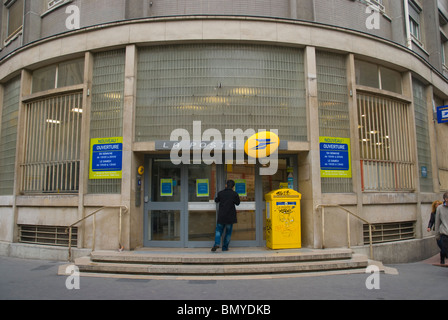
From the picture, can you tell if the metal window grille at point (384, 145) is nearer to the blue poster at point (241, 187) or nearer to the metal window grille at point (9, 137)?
the blue poster at point (241, 187)

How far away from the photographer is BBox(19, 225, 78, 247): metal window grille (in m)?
8.84

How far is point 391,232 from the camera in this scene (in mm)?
9422

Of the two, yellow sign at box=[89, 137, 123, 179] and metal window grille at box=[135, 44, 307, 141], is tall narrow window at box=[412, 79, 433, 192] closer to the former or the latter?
metal window grille at box=[135, 44, 307, 141]

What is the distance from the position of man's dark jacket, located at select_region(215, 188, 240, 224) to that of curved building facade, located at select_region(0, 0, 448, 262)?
78 centimetres

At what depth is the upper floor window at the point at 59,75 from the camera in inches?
371

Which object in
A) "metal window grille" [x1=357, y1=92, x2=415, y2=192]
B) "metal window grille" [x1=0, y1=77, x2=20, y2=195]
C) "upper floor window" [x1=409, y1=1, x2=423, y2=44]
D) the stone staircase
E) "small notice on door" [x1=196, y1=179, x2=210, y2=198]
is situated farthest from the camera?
"upper floor window" [x1=409, y1=1, x2=423, y2=44]

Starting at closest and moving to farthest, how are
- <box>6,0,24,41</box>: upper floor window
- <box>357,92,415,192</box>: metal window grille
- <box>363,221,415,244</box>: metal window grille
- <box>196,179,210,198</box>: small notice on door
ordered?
1. <box>196,179,210,198</box>: small notice on door
2. <box>363,221,415,244</box>: metal window grille
3. <box>357,92,415,192</box>: metal window grille
4. <box>6,0,24,41</box>: upper floor window

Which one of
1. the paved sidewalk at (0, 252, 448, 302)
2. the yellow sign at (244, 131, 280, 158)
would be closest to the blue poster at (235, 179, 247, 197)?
the yellow sign at (244, 131, 280, 158)

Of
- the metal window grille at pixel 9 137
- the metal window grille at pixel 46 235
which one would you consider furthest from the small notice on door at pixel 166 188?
the metal window grille at pixel 9 137

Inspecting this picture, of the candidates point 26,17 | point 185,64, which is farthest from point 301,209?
point 26,17

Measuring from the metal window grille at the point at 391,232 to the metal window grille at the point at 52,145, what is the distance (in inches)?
315

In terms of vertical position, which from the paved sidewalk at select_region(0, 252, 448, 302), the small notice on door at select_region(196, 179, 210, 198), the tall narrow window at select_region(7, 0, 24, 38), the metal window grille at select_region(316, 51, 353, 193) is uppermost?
the tall narrow window at select_region(7, 0, 24, 38)
